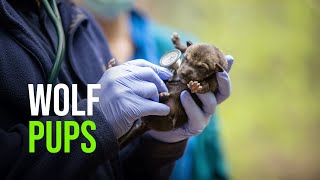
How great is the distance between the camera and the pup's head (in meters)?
0.73

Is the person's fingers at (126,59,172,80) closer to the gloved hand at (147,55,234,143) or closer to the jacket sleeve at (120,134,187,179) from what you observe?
the gloved hand at (147,55,234,143)

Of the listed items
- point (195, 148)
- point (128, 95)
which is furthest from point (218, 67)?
point (195, 148)

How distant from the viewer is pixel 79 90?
0.83 metres

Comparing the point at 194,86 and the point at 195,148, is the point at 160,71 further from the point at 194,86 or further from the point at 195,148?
the point at 195,148

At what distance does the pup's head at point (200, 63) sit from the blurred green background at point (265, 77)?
1647mm

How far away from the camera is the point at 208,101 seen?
79 cm

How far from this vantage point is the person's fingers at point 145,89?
75 cm

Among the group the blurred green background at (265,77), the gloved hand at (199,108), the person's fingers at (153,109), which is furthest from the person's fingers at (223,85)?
the blurred green background at (265,77)

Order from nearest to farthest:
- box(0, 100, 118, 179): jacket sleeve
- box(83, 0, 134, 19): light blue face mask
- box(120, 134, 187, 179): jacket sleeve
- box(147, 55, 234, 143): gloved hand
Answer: box(0, 100, 118, 179): jacket sleeve < box(147, 55, 234, 143): gloved hand < box(120, 134, 187, 179): jacket sleeve < box(83, 0, 134, 19): light blue face mask

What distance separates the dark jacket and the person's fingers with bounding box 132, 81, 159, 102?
8cm

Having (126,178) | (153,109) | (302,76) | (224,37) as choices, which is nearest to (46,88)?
(153,109)

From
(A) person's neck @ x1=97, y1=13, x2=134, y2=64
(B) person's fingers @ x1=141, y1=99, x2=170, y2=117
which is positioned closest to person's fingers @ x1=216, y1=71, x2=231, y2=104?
(B) person's fingers @ x1=141, y1=99, x2=170, y2=117

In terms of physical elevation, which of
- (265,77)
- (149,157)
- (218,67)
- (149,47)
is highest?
(218,67)

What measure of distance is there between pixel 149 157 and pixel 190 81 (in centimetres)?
24
